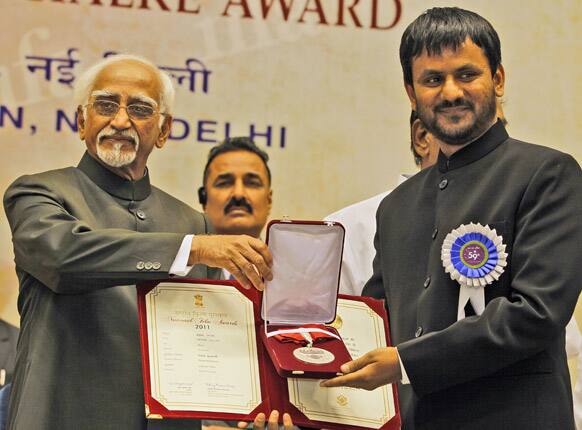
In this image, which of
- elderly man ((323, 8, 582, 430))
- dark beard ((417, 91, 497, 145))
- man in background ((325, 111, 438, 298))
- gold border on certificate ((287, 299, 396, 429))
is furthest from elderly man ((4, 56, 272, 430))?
man in background ((325, 111, 438, 298))

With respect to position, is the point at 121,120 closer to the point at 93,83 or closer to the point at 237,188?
the point at 93,83

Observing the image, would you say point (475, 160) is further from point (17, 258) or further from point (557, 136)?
point (557, 136)

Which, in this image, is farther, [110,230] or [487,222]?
[110,230]

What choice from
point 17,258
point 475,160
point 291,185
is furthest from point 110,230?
point 291,185

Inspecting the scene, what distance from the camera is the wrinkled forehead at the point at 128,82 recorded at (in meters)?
3.38

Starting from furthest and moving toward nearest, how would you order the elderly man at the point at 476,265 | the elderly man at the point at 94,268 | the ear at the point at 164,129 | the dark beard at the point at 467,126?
1. the ear at the point at 164,129
2. the elderly man at the point at 94,268
3. the dark beard at the point at 467,126
4. the elderly man at the point at 476,265

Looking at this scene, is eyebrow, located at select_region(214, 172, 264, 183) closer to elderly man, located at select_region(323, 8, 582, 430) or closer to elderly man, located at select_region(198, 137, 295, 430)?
elderly man, located at select_region(198, 137, 295, 430)

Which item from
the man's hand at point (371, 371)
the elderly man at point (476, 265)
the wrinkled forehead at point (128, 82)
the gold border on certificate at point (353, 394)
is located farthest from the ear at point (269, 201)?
the man's hand at point (371, 371)

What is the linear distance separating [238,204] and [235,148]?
25 cm

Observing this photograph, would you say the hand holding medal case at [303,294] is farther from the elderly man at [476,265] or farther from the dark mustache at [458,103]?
the dark mustache at [458,103]

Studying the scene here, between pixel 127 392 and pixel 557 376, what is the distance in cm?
120

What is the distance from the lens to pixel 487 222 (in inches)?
105

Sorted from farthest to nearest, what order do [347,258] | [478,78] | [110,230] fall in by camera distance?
[347,258]
[110,230]
[478,78]

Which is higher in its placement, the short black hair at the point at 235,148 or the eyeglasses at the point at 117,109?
the short black hair at the point at 235,148
